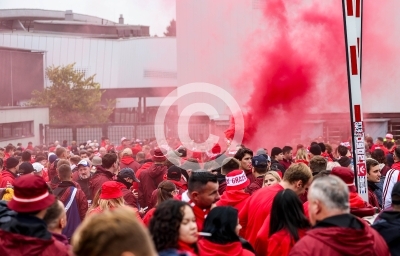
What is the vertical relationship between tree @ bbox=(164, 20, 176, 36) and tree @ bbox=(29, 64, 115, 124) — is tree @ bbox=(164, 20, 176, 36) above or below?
above

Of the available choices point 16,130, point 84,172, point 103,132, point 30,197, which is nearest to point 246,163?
point 84,172

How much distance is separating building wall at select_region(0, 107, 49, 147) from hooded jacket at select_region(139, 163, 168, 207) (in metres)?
26.0

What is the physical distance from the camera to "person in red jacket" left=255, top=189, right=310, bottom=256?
217 inches

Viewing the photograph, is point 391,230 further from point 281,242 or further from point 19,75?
point 19,75

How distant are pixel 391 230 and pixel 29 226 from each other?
2479 millimetres

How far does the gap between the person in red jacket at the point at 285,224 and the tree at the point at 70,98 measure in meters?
43.4

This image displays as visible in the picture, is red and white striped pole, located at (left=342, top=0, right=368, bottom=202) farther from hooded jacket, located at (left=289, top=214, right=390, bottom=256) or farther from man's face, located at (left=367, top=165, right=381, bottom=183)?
hooded jacket, located at (left=289, top=214, right=390, bottom=256)

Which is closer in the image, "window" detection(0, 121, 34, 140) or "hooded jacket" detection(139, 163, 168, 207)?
"hooded jacket" detection(139, 163, 168, 207)

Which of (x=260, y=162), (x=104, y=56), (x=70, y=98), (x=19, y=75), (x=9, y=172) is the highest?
(x=104, y=56)

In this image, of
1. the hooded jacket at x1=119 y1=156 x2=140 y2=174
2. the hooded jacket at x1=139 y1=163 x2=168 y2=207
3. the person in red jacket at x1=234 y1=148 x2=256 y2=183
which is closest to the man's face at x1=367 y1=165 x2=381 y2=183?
the person in red jacket at x1=234 y1=148 x2=256 y2=183

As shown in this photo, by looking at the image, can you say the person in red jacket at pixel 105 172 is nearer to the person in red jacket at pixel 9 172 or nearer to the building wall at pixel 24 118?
the person in red jacket at pixel 9 172

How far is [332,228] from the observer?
4449mm

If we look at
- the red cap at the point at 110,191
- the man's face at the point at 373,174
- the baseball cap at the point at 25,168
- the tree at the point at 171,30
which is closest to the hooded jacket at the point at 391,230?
the red cap at the point at 110,191

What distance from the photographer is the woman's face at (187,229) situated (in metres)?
4.55
